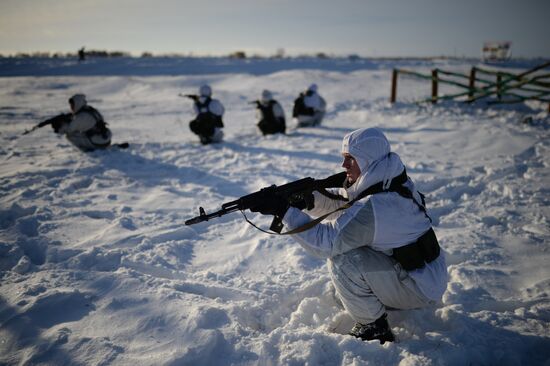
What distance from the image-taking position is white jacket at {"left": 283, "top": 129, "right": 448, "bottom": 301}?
190cm

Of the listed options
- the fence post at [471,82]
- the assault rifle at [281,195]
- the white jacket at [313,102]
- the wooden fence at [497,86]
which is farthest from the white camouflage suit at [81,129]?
the fence post at [471,82]

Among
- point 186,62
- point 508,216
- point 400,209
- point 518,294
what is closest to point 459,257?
point 518,294

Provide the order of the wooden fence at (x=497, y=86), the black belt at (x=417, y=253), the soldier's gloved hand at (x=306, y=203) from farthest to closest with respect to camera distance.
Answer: the wooden fence at (x=497, y=86) → the soldier's gloved hand at (x=306, y=203) → the black belt at (x=417, y=253)

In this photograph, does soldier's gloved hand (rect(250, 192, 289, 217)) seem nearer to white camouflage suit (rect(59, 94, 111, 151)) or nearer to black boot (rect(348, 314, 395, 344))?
black boot (rect(348, 314, 395, 344))

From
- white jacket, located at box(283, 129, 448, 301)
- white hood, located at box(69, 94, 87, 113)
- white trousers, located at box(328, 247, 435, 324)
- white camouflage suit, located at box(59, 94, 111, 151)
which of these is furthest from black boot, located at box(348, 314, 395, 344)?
white hood, located at box(69, 94, 87, 113)

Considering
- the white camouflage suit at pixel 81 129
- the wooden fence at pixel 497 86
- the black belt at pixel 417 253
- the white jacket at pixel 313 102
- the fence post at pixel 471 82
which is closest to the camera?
the black belt at pixel 417 253

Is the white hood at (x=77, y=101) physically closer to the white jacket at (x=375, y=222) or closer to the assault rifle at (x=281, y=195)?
the assault rifle at (x=281, y=195)

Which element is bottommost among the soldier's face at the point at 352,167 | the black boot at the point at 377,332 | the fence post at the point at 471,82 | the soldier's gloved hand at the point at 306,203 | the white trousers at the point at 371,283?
the black boot at the point at 377,332

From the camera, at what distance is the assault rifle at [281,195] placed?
2236mm

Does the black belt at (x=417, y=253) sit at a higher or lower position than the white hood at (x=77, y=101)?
lower

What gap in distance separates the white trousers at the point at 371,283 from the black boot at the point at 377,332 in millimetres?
38

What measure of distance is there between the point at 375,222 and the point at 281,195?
67 centimetres

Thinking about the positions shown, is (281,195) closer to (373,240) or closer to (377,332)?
(373,240)

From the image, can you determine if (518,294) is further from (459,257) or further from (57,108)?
(57,108)
